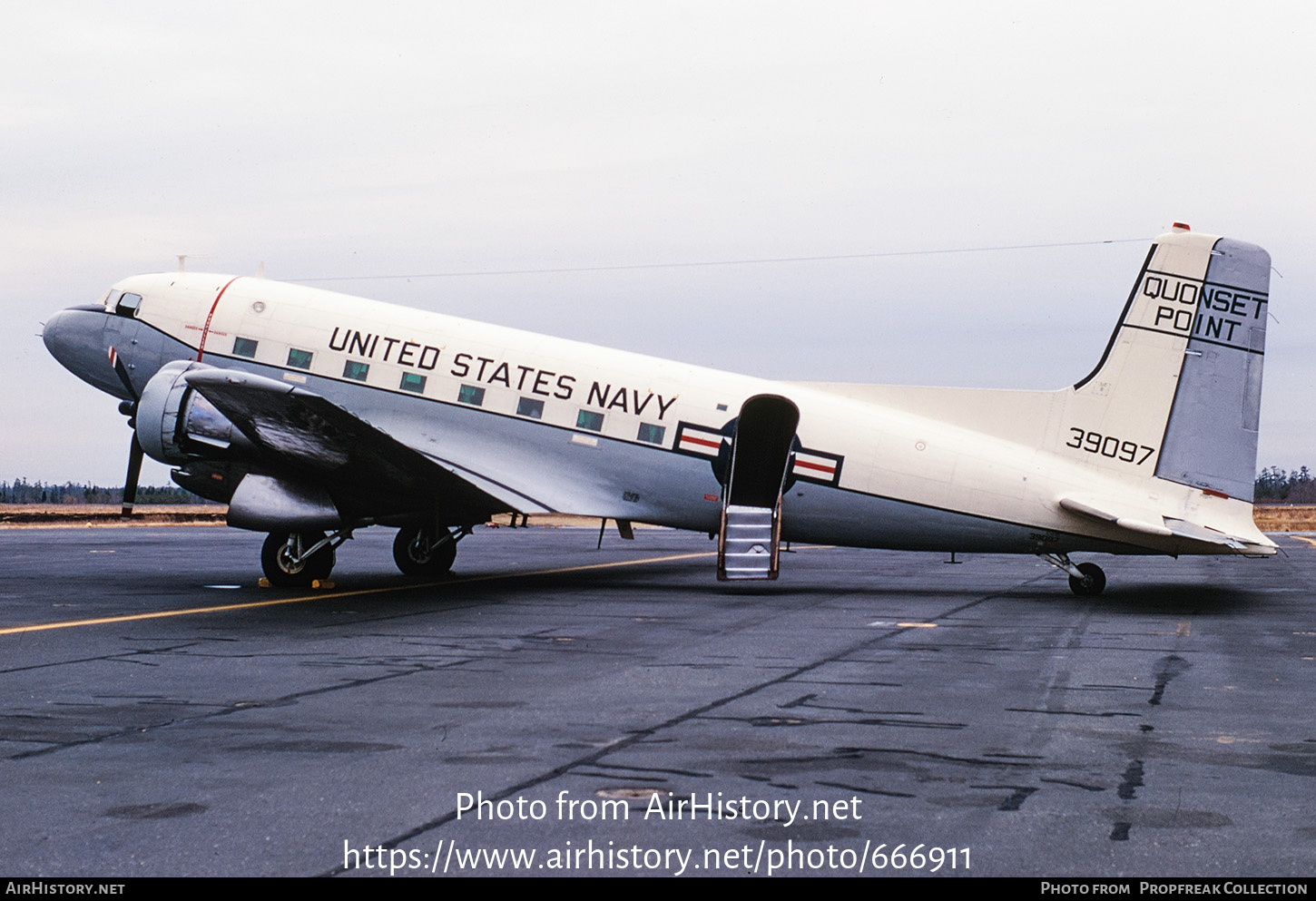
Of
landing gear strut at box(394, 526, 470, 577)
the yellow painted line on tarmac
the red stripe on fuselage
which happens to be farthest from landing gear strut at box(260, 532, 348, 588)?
the red stripe on fuselage

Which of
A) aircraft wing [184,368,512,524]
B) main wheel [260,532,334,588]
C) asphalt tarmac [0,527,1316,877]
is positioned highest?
aircraft wing [184,368,512,524]

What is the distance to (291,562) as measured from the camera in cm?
Result: 2020

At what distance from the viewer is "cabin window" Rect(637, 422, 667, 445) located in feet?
68.4

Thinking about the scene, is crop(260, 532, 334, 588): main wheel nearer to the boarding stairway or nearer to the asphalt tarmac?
the asphalt tarmac

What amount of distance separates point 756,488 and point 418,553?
647cm

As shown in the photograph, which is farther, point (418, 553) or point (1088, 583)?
point (418, 553)

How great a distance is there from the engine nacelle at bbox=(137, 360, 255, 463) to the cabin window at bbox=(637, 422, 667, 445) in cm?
637

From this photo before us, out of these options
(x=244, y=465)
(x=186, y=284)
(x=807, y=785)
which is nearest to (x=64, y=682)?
(x=807, y=785)

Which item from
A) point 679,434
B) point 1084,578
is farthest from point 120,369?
point 1084,578

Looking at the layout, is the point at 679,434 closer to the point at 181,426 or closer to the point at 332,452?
the point at 332,452

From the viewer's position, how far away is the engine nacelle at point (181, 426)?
1898 centimetres

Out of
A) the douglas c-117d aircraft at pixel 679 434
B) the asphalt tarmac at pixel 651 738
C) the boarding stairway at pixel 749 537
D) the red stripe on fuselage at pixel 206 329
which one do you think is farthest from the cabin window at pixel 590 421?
the red stripe on fuselage at pixel 206 329

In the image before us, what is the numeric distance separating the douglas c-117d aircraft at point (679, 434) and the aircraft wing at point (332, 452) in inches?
1.8

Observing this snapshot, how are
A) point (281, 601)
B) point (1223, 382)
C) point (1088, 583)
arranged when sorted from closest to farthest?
point (281, 601) < point (1223, 382) < point (1088, 583)
